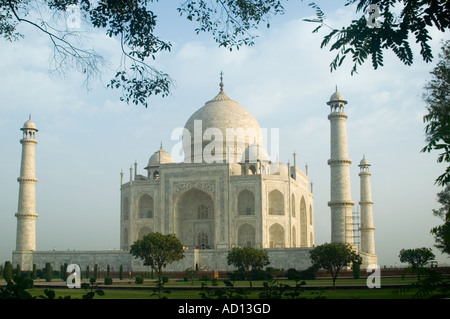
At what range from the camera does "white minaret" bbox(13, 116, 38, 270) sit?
113 ft

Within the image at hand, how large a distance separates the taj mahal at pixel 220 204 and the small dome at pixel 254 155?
6 cm

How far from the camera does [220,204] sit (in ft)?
113

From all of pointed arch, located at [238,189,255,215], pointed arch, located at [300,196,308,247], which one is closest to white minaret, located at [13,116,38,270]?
pointed arch, located at [238,189,255,215]

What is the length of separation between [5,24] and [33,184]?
28.7 metres

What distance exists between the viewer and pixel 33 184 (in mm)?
35156

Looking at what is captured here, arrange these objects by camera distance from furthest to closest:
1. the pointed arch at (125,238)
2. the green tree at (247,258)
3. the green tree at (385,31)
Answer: the pointed arch at (125,238), the green tree at (247,258), the green tree at (385,31)

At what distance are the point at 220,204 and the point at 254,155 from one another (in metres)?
3.72

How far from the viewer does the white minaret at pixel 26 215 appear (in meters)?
34.5

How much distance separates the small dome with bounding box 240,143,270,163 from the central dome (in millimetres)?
1123

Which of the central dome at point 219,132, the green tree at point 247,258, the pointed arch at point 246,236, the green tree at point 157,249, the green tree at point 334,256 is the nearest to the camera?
the green tree at point 334,256

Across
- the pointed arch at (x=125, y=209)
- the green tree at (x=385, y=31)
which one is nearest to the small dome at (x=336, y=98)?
the pointed arch at (x=125, y=209)

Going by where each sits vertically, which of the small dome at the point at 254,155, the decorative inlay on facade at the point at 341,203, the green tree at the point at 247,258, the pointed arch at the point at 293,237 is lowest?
the green tree at the point at 247,258

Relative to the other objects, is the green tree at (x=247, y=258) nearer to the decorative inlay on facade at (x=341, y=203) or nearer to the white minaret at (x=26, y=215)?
the decorative inlay on facade at (x=341, y=203)

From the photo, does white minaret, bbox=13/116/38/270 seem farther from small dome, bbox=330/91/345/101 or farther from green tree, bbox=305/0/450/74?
green tree, bbox=305/0/450/74
